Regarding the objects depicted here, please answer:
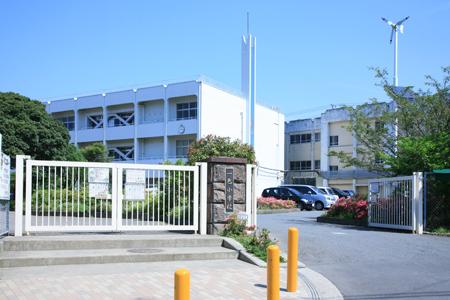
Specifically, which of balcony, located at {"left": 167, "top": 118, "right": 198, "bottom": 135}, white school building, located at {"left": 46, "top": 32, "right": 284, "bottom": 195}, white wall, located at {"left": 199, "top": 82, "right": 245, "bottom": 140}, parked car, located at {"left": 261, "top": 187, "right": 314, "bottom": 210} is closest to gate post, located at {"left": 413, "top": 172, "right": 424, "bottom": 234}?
parked car, located at {"left": 261, "top": 187, "right": 314, "bottom": 210}

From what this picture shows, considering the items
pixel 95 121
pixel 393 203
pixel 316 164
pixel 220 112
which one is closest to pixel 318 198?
pixel 393 203

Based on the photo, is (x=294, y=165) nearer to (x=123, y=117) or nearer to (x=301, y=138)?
(x=301, y=138)

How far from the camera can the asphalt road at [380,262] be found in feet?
26.3

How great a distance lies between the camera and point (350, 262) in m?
10.4

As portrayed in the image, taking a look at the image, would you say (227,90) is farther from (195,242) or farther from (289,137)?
(195,242)

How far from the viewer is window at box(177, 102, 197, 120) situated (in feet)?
169

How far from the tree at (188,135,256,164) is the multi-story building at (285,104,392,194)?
3573cm

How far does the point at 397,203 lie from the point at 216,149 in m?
6.58

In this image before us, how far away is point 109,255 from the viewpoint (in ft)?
→ 31.2

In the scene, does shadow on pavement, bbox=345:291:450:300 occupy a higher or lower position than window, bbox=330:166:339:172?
lower

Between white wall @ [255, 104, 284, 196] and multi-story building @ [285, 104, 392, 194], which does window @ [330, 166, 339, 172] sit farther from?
white wall @ [255, 104, 284, 196]

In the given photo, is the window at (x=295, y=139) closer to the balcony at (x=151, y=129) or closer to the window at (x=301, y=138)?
the window at (x=301, y=138)

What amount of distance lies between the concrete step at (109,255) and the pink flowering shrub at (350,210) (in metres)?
10.2

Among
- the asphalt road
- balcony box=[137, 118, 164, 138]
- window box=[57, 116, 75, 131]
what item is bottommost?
the asphalt road
